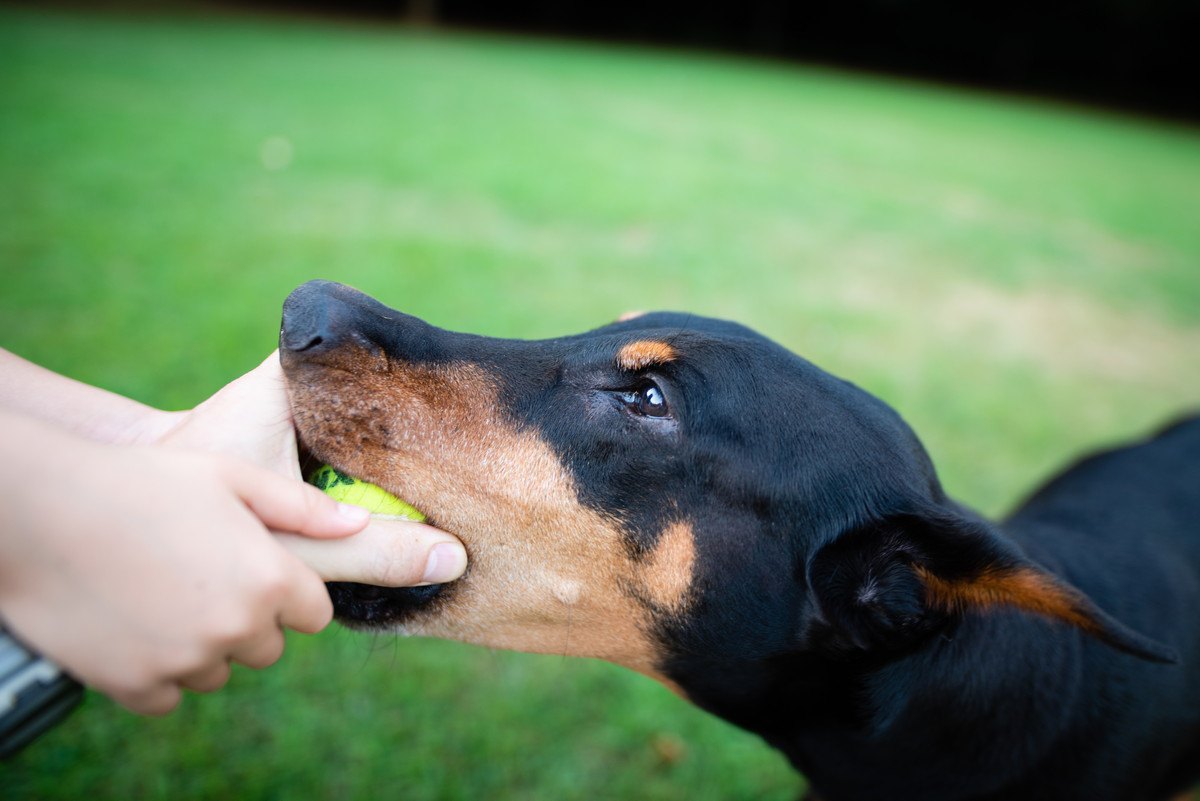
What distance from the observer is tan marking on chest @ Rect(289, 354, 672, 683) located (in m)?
2.15

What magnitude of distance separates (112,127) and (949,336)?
1109 cm

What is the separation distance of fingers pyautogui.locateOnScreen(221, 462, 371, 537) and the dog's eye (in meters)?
0.91

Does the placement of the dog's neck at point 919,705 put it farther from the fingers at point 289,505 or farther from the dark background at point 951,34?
the dark background at point 951,34

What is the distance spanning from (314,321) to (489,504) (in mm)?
695

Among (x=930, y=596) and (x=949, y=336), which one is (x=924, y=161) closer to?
(x=949, y=336)

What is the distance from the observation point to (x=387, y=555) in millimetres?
1923

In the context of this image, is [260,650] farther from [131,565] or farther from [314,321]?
[314,321]

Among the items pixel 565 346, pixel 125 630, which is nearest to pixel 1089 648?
pixel 565 346

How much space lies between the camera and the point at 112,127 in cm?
1073

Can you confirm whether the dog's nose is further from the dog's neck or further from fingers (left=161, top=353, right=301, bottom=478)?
the dog's neck

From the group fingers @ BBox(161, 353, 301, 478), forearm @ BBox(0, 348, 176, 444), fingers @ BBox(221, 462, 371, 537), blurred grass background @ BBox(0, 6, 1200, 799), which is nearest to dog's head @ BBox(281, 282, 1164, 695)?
fingers @ BBox(161, 353, 301, 478)

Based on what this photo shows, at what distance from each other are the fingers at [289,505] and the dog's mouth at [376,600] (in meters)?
0.42

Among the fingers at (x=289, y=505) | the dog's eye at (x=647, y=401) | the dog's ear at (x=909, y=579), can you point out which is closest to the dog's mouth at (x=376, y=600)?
the fingers at (x=289, y=505)

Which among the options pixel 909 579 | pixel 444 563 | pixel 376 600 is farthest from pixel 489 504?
pixel 909 579
